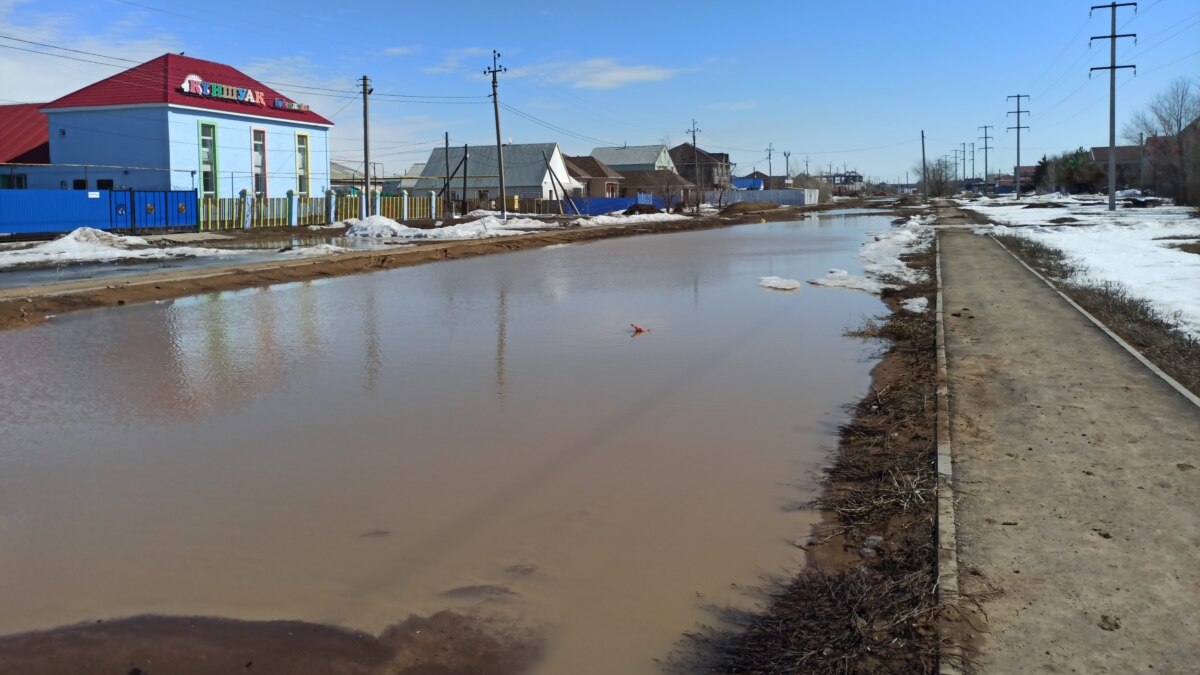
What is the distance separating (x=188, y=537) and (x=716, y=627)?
3323 millimetres

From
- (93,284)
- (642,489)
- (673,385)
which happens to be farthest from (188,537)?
(93,284)

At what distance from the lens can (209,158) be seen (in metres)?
43.7

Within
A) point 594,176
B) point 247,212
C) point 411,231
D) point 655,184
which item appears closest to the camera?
point 247,212

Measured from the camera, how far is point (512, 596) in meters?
5.06

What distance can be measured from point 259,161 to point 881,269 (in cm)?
3406

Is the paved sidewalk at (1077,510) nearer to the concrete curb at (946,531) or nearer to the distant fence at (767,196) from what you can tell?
the concrete curb at (946,531)

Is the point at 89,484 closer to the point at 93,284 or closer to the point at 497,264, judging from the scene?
the point at 93,284

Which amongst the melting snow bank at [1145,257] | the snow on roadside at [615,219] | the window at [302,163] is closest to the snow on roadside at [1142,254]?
the melting snow bank at [1145,257]

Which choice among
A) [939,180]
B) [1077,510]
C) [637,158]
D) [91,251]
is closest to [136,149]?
[91,251]

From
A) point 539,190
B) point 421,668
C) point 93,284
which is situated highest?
point 539,190

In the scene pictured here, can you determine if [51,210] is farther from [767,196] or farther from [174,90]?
[767,196]

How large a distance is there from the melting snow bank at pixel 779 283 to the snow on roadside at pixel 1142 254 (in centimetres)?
607

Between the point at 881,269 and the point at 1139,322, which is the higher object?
Result: the point at 881,269

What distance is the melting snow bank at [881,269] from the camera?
68.3ft
